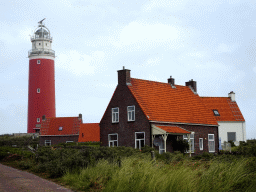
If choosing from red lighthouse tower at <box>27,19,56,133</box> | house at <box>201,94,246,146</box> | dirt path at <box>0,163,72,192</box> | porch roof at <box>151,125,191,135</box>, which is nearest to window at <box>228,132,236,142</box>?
house at <box>201,94,246,146</box>

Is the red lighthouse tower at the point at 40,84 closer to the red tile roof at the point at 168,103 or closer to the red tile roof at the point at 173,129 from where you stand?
the red tile roof at the point at 168,103

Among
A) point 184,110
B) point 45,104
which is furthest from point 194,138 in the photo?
point 45,104

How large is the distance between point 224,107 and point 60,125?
23984 millimetres

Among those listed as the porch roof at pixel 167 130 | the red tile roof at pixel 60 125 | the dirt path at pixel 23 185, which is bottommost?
the dirt path at pixel 23 185

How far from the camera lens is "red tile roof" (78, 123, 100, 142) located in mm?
52562

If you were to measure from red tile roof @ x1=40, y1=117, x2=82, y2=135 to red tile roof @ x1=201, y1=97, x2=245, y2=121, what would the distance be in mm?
19283

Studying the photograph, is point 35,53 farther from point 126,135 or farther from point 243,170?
point 243,170

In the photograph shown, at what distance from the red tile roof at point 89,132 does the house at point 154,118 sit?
61.8 feet

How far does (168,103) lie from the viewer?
34.2 m

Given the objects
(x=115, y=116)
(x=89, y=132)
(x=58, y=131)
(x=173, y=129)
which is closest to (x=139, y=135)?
(x=173, y=129)

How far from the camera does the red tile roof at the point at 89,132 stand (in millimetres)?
52562

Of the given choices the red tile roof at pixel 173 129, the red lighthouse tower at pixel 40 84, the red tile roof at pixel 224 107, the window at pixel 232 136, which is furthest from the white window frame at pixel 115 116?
the red lighthouse tower at pixel 40 84

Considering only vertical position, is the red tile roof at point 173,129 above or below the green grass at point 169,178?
above

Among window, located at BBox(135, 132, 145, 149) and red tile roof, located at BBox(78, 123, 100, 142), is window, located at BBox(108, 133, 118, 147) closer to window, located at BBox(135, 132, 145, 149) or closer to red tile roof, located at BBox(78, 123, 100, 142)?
window, located at BBox(135, 132, 145, 149)
